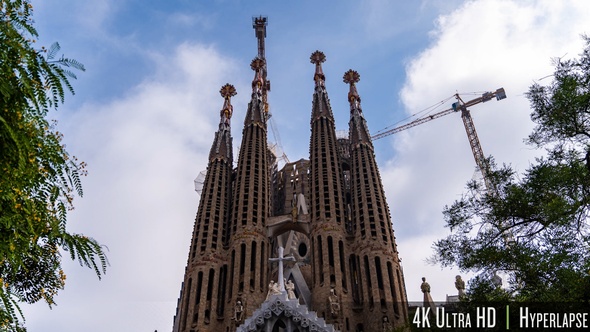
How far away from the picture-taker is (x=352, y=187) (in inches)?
1657

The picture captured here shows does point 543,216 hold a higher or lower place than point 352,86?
lower

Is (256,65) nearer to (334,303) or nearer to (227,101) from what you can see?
(227,101)

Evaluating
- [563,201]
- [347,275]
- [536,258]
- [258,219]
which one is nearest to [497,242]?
[536,258]

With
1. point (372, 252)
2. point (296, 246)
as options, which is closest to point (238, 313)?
point (372, 252)

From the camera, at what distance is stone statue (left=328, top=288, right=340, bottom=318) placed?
32.3m

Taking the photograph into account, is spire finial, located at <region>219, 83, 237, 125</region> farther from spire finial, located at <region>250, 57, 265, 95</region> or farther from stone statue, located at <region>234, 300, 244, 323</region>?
stone statue, located at <region>234, 300, 244, 323</region>

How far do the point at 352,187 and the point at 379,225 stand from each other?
5116 millimetres

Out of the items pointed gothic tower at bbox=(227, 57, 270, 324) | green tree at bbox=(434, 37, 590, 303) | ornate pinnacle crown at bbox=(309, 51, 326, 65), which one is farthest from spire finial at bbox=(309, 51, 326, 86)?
green tree at bbox=(434, 37, 590, 303)

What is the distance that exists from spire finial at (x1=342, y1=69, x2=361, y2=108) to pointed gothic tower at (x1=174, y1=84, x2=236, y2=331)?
12381mm

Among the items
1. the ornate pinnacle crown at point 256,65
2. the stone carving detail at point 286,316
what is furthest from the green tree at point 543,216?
the ornate pinnacle crown at point 256,65

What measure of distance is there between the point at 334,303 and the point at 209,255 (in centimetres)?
974

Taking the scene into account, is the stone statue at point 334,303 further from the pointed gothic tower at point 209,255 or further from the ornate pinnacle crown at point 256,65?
the ornate pinnacle crown at point 256,65

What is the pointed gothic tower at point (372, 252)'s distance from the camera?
33219 millimetres

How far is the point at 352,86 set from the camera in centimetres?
5403
